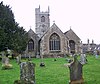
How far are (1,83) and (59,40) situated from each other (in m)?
45.0

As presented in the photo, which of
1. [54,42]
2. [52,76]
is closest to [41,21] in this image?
[54,42]

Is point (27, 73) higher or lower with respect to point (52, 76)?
higher

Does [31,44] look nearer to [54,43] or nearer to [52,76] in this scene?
[54,43]

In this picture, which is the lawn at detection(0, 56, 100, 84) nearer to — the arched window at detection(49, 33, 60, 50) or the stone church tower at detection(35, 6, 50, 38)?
the arched window at detection(49, 33, 60, 50)

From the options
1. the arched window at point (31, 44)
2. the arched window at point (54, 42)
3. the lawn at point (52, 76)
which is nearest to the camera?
the lawn at point (52, 76)

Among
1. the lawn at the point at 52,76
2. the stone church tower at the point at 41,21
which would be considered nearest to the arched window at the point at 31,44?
the stone church tower at the point at 41,21

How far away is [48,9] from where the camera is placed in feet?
339

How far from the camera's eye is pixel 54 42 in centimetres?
6047

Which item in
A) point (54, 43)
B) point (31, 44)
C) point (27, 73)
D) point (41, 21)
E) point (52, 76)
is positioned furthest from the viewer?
point (41, 21)

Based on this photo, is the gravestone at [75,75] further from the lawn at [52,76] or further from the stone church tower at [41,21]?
the stone church tower at [41,21]

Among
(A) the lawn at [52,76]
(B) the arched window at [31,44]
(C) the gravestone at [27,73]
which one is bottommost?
(A) the lawn at [52,76]

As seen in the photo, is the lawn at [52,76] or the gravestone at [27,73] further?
the lawn at [52,76]

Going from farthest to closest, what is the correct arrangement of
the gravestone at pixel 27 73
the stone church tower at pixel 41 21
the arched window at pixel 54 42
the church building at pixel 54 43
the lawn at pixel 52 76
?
the stone church tower at pixel 41 21
the arched window at pixel 54 42
the church building at pixel 54 43
the lawn at pixel 52 76
the gravestone at pixel 27 73

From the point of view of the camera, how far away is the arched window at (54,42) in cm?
6009
